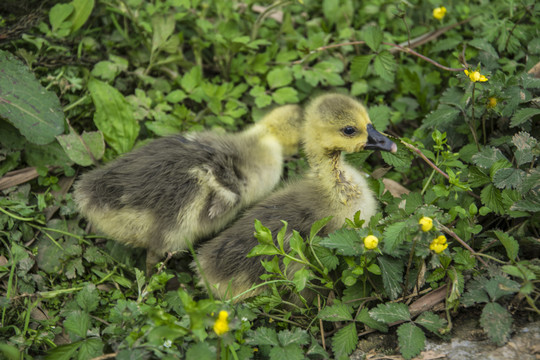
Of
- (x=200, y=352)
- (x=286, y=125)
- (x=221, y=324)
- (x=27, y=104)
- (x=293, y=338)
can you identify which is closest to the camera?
(x=221, y=324)

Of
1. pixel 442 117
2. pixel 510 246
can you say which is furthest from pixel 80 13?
pixel 510 246

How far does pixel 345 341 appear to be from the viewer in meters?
1.85

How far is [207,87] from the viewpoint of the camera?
301cm

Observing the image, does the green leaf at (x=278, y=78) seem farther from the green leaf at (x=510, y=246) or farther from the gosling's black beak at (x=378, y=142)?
the green leaf at (x=510, y=246)

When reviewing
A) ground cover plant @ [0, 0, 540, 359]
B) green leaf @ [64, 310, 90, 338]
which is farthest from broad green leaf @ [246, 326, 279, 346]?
green leaf @ [64, 310, 90, 338]

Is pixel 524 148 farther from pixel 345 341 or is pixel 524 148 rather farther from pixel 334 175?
pixel 345 341

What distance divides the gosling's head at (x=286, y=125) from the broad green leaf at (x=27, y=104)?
1194 mm

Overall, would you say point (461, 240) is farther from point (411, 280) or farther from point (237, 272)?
point (237, 272)

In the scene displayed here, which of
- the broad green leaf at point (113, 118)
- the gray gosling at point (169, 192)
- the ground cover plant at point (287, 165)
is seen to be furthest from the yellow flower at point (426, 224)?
the broad green leaf at point (113, 118)

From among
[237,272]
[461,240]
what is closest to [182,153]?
[237,272]

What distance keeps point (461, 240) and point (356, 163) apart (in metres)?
0.83

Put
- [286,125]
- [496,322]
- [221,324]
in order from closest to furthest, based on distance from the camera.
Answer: [221,324], [496,322], [286,125]

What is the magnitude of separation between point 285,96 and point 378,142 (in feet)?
2.84

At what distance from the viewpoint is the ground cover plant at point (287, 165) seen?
1799mm
